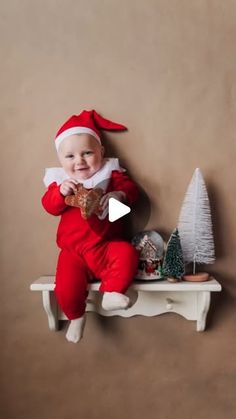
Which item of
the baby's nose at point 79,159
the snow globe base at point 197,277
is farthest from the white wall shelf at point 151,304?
the baby's nose at point 79,159

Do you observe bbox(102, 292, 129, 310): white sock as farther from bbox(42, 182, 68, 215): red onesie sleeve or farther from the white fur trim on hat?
the white fur trim on hat

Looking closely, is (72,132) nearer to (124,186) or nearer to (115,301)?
(124,186)

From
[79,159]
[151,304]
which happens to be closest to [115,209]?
[79,159]

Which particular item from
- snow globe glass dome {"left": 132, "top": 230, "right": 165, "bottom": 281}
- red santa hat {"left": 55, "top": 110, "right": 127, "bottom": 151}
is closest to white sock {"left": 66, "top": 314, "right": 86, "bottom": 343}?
snow globe glass dome {"left": 132, "top": 230, "right": 165, "bottom": 281}

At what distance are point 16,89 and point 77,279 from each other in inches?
18.9

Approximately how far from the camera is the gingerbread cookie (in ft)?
3.35

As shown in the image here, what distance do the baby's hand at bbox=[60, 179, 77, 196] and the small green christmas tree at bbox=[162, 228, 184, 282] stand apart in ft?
0.77

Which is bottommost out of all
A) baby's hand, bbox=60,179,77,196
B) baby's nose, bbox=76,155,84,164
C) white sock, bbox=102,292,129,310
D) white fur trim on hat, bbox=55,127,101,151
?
white sock, bbox=102,292,129,310

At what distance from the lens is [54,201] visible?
1079 mm

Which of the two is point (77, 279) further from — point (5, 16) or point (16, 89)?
point (5, 16)

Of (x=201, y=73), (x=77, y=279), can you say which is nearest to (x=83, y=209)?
(x=77, y=279)

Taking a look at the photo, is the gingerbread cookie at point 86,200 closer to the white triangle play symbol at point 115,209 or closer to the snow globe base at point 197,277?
the white triangle play symbol at point 115,209

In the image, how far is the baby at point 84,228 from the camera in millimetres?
1034

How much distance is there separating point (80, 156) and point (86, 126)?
0.07 metres
